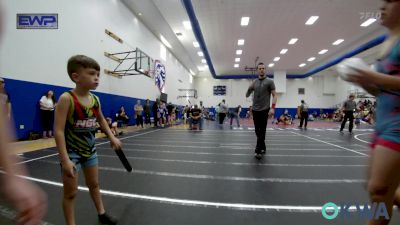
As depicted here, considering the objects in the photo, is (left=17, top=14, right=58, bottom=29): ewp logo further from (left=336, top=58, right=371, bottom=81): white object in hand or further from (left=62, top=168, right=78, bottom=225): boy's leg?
(left=336, top=58, right=371, bottom=81): white object in hand

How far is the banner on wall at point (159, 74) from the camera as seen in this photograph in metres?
18.8

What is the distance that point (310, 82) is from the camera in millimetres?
34875

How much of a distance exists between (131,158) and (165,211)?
9.13 feet

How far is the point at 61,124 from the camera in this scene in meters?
1.85

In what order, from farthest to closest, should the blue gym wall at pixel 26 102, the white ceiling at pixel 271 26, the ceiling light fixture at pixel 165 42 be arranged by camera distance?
the ceiling light fixture at pixel 165 42 → the white ceiling at pixel 271 26 → the blue gym wall at pixel 26 102

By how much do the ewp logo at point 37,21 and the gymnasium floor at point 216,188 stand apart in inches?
181

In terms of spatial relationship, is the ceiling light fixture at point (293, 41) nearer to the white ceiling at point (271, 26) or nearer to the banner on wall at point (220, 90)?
the white ceiling at point (271, 26)

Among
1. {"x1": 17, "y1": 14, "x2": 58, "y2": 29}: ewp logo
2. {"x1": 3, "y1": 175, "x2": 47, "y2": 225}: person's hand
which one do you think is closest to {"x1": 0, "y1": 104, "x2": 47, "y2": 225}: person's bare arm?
{"x1": 3, "y1": 175, "x2": 47, "y2": 225}: person's hand

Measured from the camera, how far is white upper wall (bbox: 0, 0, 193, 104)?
7.27m

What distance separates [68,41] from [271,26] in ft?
40.2

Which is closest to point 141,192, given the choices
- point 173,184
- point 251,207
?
point 173,184

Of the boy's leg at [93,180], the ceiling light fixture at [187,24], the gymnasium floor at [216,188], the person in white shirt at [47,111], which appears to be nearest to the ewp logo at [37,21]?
the person in white shirt at [47,111]

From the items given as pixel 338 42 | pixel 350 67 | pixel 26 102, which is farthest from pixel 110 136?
pixel 338 42

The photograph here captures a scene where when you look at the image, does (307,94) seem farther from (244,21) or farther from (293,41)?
(244,21)
